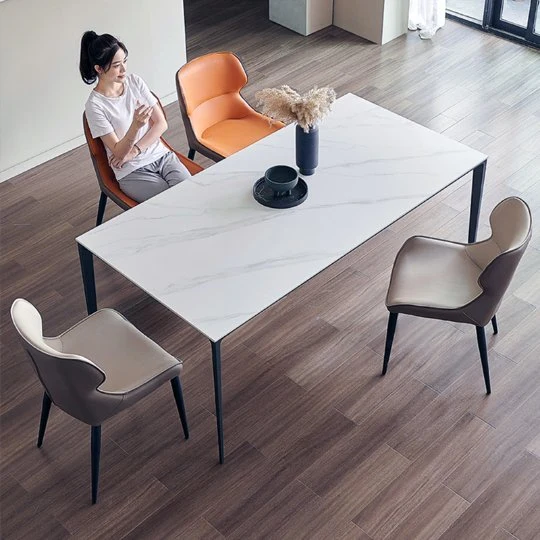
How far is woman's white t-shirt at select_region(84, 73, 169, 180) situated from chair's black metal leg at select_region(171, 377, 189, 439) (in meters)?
1.17

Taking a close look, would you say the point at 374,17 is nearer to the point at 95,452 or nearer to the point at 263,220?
the point at 263,220

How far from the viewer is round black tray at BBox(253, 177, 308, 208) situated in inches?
149

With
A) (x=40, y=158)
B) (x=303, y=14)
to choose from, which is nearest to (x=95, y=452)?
(x=40, y=158)

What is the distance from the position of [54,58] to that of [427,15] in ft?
8.72

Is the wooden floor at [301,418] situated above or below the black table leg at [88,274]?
below

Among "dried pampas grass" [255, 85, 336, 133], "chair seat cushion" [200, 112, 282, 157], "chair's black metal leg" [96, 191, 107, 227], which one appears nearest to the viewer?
"dried pampas grass" [255, 85, 336, 133]

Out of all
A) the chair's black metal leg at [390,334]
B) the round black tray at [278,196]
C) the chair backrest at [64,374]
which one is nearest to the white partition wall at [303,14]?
the round black tray at [278,196]

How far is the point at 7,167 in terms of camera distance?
16.7 ft

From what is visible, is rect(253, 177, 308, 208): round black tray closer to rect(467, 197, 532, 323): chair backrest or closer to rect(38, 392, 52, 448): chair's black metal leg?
rect(467, 197, 532, 323): chair backrest

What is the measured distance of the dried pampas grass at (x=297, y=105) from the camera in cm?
367

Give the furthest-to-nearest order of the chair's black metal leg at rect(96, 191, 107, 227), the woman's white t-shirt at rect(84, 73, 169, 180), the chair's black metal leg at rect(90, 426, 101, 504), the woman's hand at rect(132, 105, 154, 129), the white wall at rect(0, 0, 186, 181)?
the white wall at rect(0, 0, 186, 181) < the chair's black metal leg at rect(96, 191, 107, 227) < the woman's white t-shirt at rect(84, 73, 169, 180) < the woman's hand at rect(132, 105, 154, 129) < the chair's black metal leg at rect(90, 426, 101, 504)

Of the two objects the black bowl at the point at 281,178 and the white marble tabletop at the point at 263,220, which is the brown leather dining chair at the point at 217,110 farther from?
the black bowl at the point at 281,178

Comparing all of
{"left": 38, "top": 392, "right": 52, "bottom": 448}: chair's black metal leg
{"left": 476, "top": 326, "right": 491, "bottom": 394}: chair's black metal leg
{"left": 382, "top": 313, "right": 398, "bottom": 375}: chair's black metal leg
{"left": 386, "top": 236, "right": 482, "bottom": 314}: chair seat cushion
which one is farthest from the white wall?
{"left": 476, "top": 326, "right": 491, "bottom": 394}: chair's black metal leg

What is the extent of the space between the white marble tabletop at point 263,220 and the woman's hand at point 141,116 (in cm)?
31
